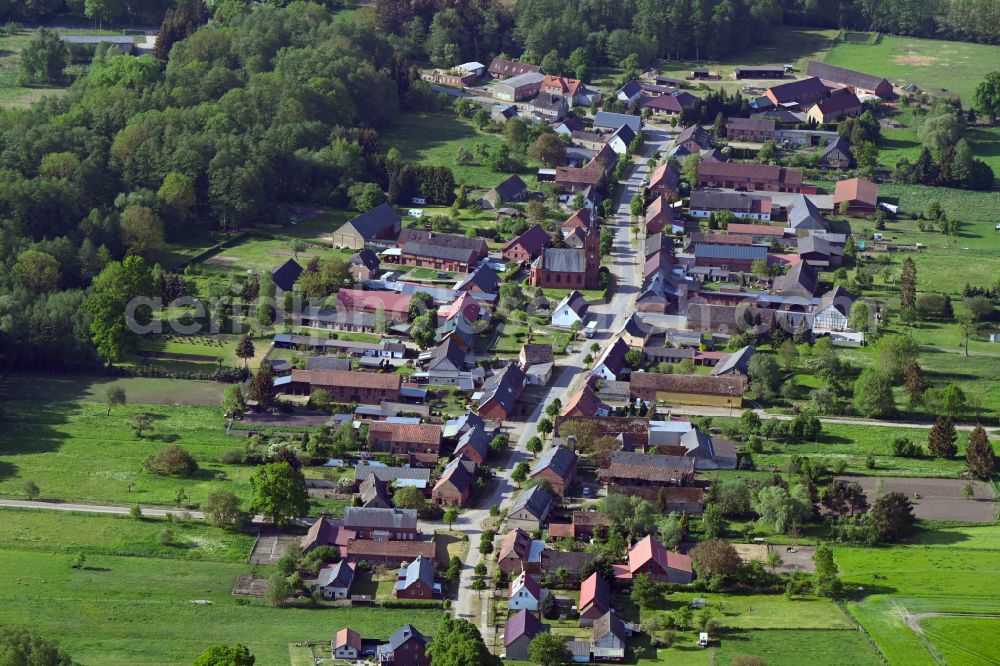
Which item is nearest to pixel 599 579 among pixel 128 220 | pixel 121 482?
pixel 121 482

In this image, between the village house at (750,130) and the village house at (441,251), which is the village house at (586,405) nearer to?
the village house at (441,251)

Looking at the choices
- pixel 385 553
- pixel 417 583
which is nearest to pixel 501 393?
pixel 385 553

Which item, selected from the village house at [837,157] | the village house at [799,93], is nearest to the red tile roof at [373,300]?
the village house at [837,157]

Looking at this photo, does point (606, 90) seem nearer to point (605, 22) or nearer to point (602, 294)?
point (605, 22)

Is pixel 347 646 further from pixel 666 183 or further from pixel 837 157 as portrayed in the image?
pixel 837 157

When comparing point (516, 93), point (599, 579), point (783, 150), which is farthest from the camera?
point (516, 93)

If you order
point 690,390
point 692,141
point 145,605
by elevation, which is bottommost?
point 145,605

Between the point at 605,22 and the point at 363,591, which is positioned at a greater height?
the point at 605,22
